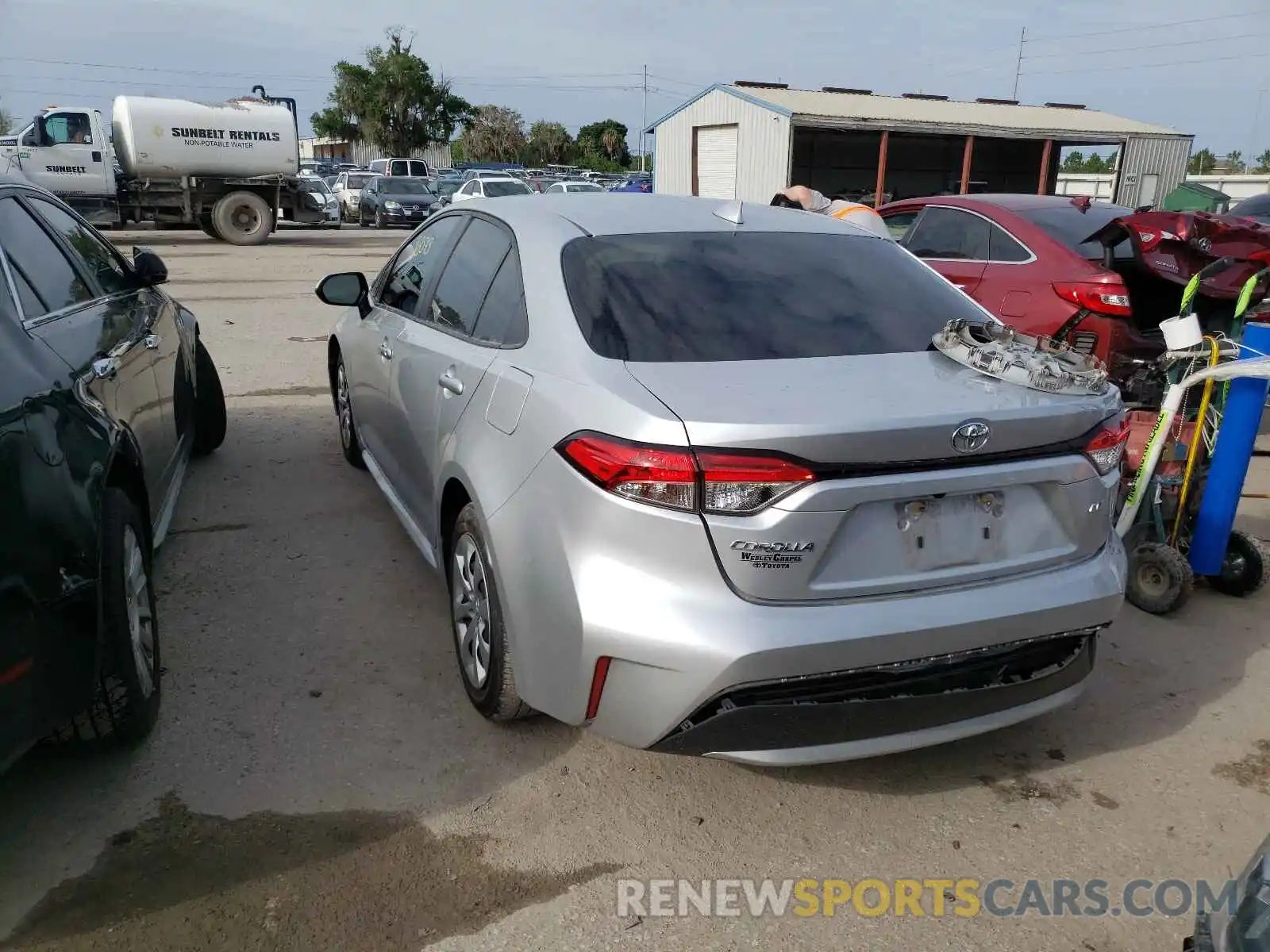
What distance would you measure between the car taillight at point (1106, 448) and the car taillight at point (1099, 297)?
12.5ft

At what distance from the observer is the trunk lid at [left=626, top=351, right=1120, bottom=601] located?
229cm

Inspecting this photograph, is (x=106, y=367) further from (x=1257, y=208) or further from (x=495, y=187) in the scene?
(x=495, y=187)

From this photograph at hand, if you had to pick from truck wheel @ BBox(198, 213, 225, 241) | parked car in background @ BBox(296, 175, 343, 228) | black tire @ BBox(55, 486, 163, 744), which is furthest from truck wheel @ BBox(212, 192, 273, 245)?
black tire @ BBox(55, 486, 163, 744)

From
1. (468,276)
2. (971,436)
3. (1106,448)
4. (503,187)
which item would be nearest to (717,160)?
(503,187)

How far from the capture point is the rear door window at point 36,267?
312 cm

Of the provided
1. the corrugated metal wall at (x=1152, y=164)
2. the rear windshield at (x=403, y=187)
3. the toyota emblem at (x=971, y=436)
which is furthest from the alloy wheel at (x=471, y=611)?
the corrugated metal wall at (x=1152, y=164)

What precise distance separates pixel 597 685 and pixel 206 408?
4178 mm

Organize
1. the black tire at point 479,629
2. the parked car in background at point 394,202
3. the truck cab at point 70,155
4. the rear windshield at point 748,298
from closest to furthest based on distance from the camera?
1. the rear windshield at point 748,298
2. the black tire at point 479,629
3. the truck cab at point 70,155
4. the parked car in background at point 394,202

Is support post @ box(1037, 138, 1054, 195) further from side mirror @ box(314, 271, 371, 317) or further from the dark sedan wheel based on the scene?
side mirror @ box(314, 271, 371, 317)

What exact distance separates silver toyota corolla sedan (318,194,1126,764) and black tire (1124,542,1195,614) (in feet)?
4.79

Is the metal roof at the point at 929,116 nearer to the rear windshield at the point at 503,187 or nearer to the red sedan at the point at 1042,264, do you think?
the rear windshield at the point at 503,187

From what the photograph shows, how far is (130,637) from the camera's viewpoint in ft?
9.20

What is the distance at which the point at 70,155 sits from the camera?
1981 cm

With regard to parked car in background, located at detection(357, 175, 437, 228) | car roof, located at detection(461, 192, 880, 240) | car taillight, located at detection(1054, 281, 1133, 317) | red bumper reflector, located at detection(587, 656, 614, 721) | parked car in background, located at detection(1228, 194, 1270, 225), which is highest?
car roof, located at detection(461, 192, 880, 240)
